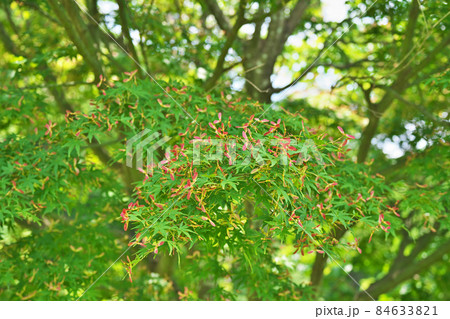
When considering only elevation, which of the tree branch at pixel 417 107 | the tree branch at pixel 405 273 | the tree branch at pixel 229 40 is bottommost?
the tree branch at pixel 405 273

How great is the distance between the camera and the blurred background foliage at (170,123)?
2.79 meters

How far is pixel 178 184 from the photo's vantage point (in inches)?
78.7

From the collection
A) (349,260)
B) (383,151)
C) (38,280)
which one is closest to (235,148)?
(38,280)

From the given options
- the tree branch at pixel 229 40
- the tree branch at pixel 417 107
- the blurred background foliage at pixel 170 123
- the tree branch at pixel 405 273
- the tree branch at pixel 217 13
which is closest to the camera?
the blurred background foliage at pixel 170 123

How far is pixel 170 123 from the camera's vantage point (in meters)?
2.76

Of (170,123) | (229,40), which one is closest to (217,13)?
(229,40)

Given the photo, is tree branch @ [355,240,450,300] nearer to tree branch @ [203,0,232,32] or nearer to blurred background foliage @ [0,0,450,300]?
blurred background foliage @ [0,0,450,300]

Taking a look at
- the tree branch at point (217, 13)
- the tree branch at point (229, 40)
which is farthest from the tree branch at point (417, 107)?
the tree branch at point (217, 13)

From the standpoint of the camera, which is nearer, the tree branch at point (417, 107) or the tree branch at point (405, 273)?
the tree branch at point (417, 107)

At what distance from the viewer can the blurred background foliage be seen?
2791 millimetres

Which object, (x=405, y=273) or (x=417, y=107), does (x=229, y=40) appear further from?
(x=405, y=273)

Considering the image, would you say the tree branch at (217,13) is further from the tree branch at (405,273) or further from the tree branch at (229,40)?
the tree branch at (405,273)

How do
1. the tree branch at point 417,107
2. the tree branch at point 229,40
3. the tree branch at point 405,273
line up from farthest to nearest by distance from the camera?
the tree branch at point 405,273 → the tree branch at point 417,107 → the tree branch at point 229,40

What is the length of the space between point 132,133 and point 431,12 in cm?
221
